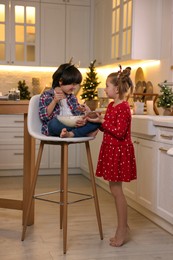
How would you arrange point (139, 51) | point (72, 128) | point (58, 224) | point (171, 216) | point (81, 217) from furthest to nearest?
point (139, 51) → point (81, 217) → point (58, 224) → point (171, 216) → point (72, 128)

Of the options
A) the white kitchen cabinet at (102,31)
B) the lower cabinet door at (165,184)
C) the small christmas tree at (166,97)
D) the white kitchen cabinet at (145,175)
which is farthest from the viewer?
the white kitchen cabinet at (102,31)

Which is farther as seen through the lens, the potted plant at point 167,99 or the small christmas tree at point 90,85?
the small christmas tree at point 90,85

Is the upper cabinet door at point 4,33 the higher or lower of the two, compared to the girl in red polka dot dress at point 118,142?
higher

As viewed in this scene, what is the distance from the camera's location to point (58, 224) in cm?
334

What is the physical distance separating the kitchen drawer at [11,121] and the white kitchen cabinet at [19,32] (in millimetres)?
777

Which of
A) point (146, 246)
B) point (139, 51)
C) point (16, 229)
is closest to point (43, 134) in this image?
point (16, 229)

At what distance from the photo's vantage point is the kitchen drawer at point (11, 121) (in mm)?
5332

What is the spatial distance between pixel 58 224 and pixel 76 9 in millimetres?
3410

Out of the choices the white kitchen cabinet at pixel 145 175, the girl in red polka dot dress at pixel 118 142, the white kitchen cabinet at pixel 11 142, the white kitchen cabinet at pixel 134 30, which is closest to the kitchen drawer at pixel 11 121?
the white kitchen cabinet at pixel 11 142

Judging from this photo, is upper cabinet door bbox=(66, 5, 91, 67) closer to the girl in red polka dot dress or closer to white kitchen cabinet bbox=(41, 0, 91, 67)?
white kitchen cabinet bbox=(41, 0, 91, 67)

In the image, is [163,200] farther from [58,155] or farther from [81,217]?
[58,155]

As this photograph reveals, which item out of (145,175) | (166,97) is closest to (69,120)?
(145,175)

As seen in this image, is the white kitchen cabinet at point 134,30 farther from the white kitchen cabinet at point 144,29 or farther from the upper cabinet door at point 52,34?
the upper cabinet door at point 52,34

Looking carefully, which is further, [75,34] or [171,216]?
[75,34]
